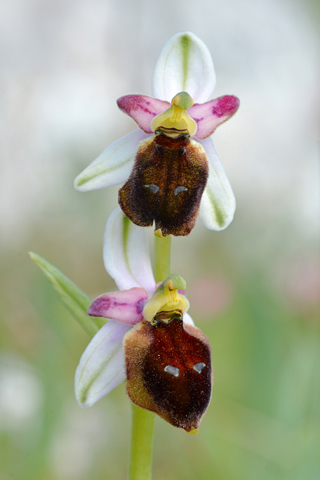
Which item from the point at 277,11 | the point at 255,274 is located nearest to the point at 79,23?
the point at 277,11

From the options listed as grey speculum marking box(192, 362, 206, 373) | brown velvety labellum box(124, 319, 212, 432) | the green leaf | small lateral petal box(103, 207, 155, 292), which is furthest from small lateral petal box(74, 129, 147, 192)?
grey speculum marking box(192, 362, 206, 373)

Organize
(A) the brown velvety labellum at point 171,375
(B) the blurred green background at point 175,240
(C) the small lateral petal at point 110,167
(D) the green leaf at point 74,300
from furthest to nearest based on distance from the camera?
(B) the blurred green background at point 175,240 < (D) the green leaf at point 74,300 < (C) the small lateral petal at point 110,167 < (A) the brown velvety labellum at point 171,375

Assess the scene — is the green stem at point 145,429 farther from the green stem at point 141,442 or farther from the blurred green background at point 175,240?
the blurred green background at point 175,240

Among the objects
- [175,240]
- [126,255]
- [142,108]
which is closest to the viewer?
[142,108]

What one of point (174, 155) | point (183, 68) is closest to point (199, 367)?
point (174, 155)

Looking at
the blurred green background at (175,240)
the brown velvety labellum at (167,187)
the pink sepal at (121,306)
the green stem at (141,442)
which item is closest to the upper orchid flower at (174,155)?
the brown velvety labellum at (167,187)

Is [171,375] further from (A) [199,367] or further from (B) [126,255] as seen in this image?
(B) [126,255]
